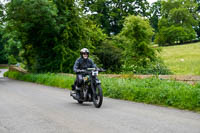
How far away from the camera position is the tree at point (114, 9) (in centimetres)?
4975

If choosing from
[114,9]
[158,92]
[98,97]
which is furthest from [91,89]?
[114,9]

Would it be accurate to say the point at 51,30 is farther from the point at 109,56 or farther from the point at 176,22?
the point at 176,22

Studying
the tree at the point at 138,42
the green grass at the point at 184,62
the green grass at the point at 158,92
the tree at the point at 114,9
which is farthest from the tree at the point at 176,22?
the green grass at the point at 158,92

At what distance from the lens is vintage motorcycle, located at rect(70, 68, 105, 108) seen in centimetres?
Answer: 844

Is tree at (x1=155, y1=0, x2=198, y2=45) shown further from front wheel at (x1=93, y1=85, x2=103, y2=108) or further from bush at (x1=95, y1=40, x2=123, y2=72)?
front wheel at (x1=93, y1=85, x2=103, y2=108)

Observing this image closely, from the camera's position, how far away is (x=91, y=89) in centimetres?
888

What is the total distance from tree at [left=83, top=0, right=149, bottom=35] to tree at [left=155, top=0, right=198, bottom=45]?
1290 cm

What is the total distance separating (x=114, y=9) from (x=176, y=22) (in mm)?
24481

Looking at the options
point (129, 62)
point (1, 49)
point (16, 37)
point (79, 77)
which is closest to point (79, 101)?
point (79, 77)

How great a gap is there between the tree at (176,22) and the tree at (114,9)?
42.3 ft

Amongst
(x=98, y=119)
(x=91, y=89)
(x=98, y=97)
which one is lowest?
(x=98, y=119)

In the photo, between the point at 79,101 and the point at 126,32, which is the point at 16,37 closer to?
the point at 126,32

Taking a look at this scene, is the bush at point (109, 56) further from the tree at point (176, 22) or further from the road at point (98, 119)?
the tree at point (176, 22)

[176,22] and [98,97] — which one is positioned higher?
[176,22]
